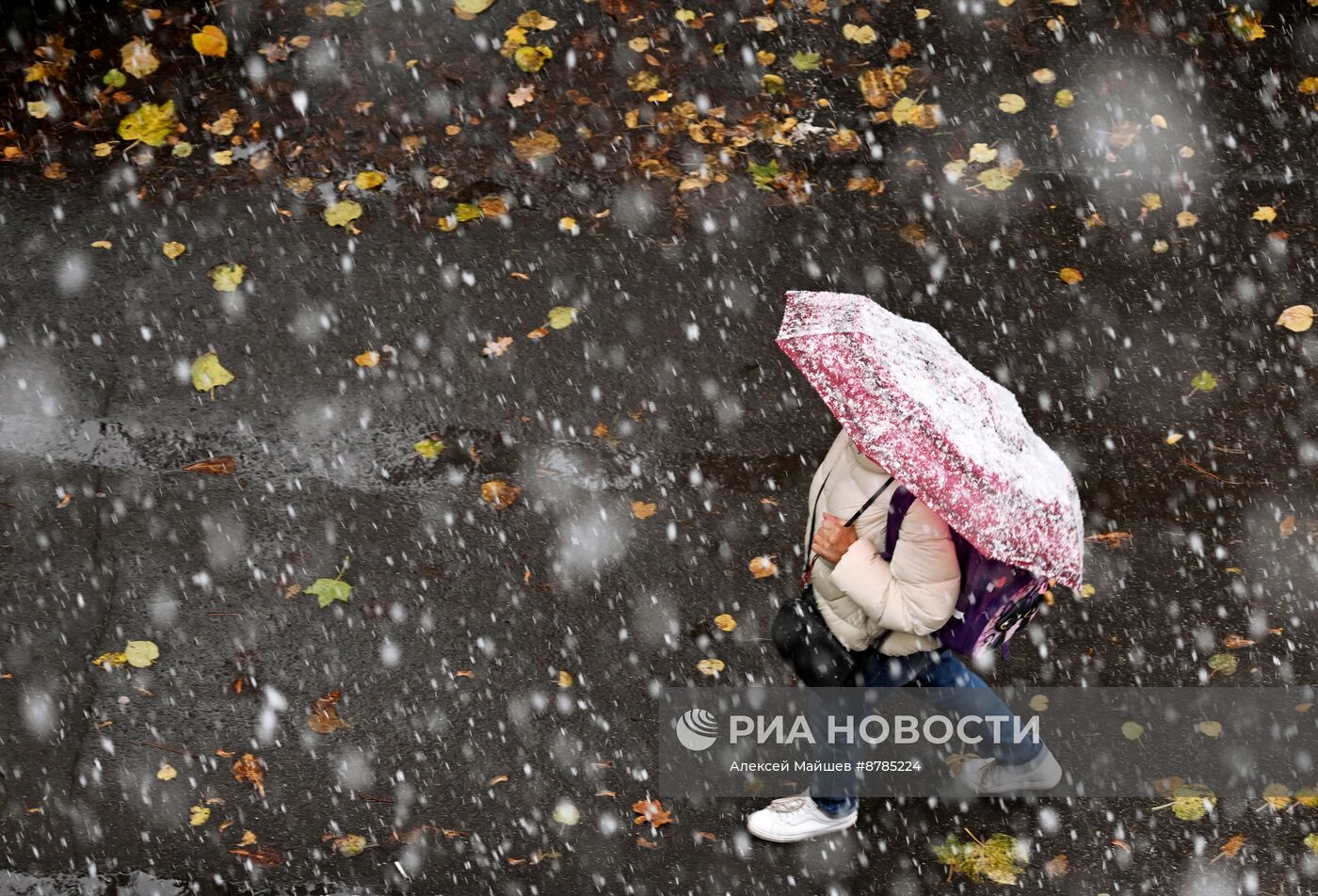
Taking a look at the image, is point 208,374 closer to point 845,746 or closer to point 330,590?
point 330,590

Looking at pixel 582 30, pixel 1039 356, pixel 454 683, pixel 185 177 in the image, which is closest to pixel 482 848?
pixel 454 683

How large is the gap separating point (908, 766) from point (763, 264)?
8.19 feet

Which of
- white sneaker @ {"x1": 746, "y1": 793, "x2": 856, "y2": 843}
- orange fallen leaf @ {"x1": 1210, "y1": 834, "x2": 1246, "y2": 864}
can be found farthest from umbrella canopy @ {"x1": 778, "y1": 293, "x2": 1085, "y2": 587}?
orange fallen leaf @ {"x1": 1210, "y1": 834, "x2": 1246, "y2": 864}

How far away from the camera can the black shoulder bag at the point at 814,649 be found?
10.8 ft

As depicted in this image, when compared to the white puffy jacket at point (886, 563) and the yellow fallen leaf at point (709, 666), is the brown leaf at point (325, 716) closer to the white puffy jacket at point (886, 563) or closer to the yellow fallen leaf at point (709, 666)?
the yellow fallen leaf at point (709, 666)

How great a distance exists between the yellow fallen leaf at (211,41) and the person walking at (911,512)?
14.8 ft

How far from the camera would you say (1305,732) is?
416 centimetres

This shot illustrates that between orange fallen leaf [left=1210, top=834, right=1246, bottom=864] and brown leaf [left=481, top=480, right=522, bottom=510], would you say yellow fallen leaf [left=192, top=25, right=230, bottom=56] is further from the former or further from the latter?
orange fallen leaf [left=1210, top=834, right=1246, bottom=864]

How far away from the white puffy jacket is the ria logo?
1.26m

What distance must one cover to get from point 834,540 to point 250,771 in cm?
256

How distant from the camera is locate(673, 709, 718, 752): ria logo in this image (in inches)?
164

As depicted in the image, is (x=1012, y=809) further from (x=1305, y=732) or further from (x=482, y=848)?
(x=482, y=848)

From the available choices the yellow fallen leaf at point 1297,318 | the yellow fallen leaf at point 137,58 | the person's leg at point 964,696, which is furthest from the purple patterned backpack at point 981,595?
the yellow fallen leaf at point 137,58

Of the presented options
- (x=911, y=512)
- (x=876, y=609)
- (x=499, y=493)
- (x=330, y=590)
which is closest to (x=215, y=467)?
(x=330, y=590)
